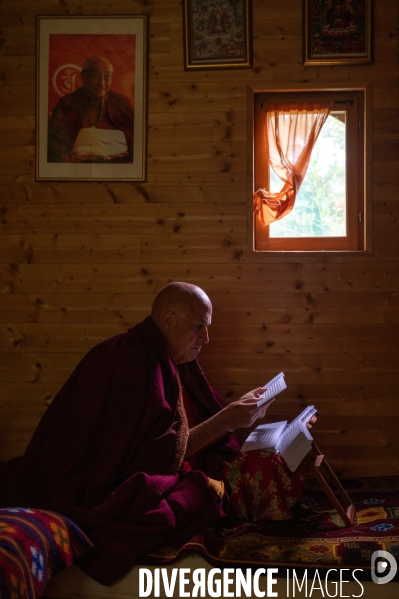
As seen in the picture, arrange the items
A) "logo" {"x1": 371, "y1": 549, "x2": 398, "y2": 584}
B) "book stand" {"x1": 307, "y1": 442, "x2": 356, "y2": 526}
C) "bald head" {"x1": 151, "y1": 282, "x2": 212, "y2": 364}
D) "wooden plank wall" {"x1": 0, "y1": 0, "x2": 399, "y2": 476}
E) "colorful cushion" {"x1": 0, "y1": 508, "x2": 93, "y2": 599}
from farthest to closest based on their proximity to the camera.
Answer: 1. "wooden plank wall" {"x1": 0, "y1": 0, "x2": 399, "y2": 476}
2. "bald head" {"x1": 151, "y1": 282, "x2": 212, "y2": 364}
3. "book stand" {"x1": 307, "y1": 442, "x2": 356, "y2": 526}
4. "logo" {"x1": 371, "y1": 549, "x2": 398, "y2": 584}
5. "colorful cushion" {"x1": 0, "y1": 508, "x2": 93, "y2": 599}

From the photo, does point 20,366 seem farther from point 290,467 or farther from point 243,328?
point 290,467

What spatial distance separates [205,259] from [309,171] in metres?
0.76

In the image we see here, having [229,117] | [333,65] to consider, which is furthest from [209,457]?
[333,65]

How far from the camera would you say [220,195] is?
11.5ft

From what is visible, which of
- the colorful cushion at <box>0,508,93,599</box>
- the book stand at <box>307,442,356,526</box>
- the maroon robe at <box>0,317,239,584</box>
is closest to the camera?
the colorful cushion at <box>0,508,93,599</box>

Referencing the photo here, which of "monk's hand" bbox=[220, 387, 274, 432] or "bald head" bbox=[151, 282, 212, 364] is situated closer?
"monk's hand" bbox=[220, 387, 274, 432]

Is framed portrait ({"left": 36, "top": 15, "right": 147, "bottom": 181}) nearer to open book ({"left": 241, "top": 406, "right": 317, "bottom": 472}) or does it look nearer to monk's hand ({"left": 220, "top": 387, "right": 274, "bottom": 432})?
monk's hand ({"left": 220, "top": 387, "right": 274, "bottom": 432})

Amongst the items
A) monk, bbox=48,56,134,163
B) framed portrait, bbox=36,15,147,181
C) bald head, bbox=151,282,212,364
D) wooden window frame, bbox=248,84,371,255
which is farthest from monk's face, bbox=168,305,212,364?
monk, bbox=48,56,134,163

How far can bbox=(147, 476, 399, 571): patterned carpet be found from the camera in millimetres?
2355

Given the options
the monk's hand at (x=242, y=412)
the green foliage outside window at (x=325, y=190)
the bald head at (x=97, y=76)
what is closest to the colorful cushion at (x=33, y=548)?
the monk's hand at (x=242, y=412)

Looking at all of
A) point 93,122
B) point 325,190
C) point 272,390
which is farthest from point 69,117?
point 272,390

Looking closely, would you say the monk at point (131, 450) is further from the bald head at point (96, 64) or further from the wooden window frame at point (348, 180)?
the bald head at point (96, 64)

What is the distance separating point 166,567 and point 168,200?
1.91 meters

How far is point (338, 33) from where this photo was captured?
11.4ft
